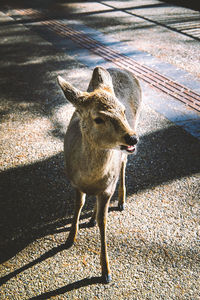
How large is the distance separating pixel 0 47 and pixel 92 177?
7.12 metres

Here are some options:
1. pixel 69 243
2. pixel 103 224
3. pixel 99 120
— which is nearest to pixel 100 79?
pixel 99 120

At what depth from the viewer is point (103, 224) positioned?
2664 mm

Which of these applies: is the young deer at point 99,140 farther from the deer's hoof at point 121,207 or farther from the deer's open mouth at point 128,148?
the deer's hoof at point 121,207

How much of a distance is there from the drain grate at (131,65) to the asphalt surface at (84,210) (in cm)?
39

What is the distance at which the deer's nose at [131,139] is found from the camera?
1.98m

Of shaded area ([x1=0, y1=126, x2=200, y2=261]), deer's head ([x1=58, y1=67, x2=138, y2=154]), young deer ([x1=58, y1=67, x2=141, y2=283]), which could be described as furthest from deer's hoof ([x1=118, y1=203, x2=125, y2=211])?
deer's head ([x1=58, y1=67, x2=138, y2=154])

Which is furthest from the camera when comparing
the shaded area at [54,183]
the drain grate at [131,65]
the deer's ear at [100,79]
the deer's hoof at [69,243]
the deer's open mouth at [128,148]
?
the drain grate at [131,65]

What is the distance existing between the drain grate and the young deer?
9.66 feet

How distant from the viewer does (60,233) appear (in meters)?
3.12

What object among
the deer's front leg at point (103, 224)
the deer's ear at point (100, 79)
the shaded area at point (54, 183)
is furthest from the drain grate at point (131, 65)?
the deer's front leg at point (103, 224)

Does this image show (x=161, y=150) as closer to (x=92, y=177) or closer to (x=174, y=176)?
(x=174, y=176)

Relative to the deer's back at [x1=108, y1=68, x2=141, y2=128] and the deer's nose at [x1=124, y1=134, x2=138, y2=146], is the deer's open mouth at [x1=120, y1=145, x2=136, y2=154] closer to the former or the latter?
the deer's nose at [x1=124, y1=134, x2=138, y2=146]

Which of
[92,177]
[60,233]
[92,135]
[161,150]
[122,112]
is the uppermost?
[122,112]

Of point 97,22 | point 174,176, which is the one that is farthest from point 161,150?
point 97,22
